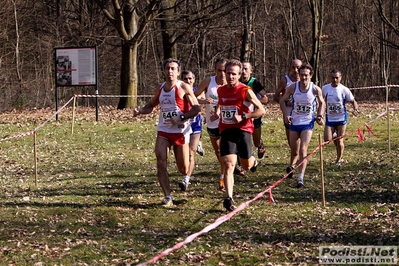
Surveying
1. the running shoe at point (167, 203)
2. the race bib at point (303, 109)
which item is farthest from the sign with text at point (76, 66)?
the running shoe at point (167, 203)

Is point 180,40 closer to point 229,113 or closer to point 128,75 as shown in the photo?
point 128,75

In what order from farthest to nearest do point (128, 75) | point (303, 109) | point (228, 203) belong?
point (128, 75) → point (303, 109) → point (228, 203)

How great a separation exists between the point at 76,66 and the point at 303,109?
1608 cm

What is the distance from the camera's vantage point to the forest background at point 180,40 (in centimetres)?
3160

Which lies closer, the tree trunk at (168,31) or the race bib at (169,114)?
the race bib at (169,114)

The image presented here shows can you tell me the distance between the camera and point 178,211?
32.5ft

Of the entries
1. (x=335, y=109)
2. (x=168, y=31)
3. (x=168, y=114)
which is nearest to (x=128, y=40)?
(x=168, y=31)

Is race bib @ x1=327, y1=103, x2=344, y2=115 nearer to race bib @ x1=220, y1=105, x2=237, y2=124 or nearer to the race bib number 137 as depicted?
race bib @ x1=220, y1=105, x2=237, y2=124

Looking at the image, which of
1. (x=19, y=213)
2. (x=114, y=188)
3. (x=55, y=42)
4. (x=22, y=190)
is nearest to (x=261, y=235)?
(x=19, y=213)

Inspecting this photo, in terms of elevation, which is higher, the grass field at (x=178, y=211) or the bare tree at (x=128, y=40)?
the bare tree at (x=128, y=40)

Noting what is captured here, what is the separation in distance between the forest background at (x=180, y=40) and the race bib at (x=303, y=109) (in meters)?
17.5

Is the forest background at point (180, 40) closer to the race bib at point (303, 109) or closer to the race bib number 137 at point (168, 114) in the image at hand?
the race bib at point (303, 109)

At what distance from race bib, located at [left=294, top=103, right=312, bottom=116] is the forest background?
687 inches

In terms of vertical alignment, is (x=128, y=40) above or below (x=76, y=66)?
above
